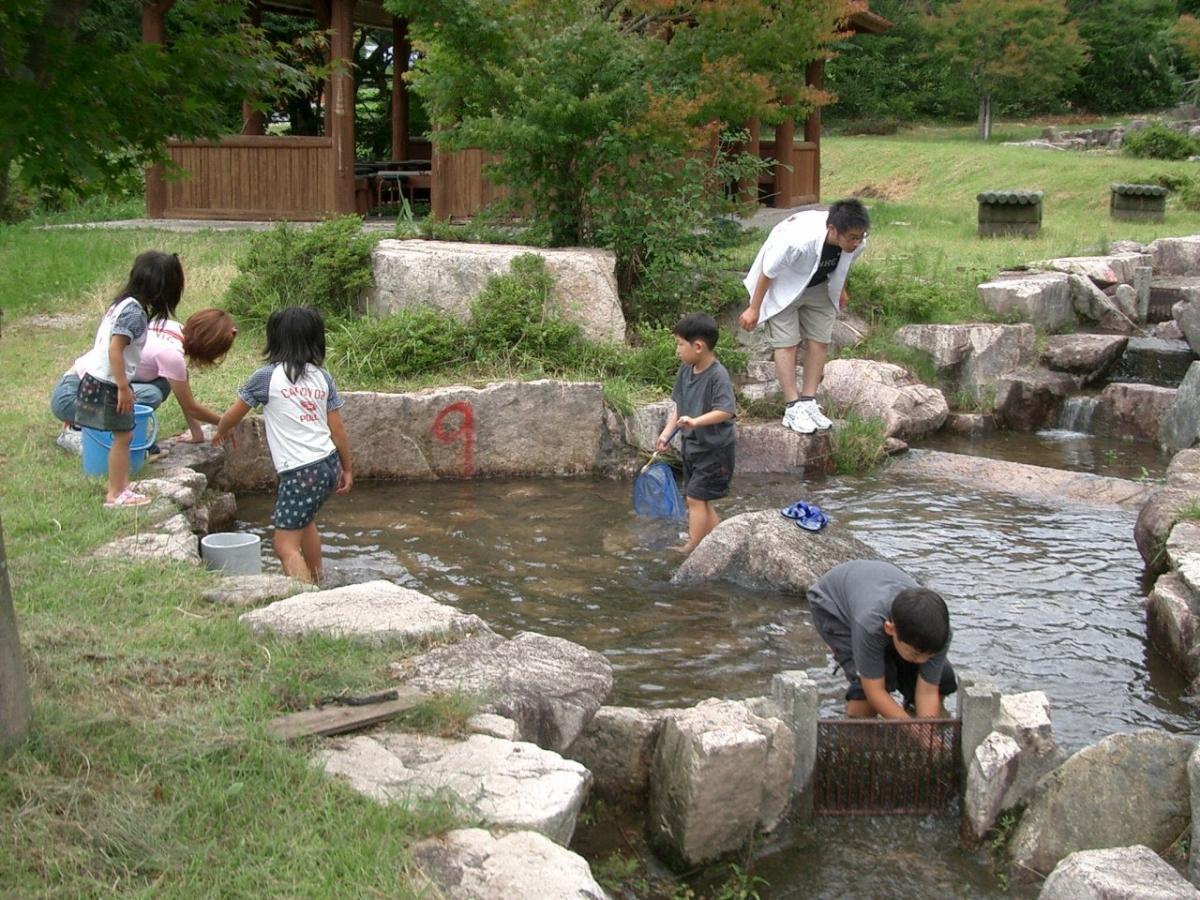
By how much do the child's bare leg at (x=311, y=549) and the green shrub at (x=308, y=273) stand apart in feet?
14.9

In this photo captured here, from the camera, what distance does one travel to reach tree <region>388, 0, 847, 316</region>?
10570mm

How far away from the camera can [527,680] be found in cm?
436

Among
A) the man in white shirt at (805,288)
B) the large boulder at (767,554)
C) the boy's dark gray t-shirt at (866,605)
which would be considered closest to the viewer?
the boy's dark gray t-shirt at (866,605)

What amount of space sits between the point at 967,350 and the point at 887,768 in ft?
23.6

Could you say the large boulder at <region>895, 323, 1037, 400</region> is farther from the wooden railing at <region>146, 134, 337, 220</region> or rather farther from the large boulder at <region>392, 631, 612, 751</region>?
the wooden railing at <region>146, 134, 337, 220</region>

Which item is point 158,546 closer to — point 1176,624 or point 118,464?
point 118,464


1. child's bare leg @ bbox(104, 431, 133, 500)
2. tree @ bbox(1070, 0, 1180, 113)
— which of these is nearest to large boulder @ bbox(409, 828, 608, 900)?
child's bare leg @ bbox(104, 431, 133, 500)

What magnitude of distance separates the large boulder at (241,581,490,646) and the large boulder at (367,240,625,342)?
5.39 meters

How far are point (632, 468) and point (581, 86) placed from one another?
3.54 metres

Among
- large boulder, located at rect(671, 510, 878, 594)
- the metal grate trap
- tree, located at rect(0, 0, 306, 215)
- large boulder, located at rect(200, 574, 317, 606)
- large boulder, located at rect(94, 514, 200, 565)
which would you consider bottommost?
the metal grate trap

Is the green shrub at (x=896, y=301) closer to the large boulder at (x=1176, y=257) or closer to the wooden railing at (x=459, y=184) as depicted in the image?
the large boulder at (x=1176, y=257)

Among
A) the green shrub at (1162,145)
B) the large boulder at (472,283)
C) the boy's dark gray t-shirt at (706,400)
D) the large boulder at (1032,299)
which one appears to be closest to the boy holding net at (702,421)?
the boy's dark gray t-shirt at (706,400)

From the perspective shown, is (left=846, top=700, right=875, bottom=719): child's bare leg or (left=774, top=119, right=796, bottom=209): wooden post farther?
(left=774, top=119, right=796, bottom=209): wooden post

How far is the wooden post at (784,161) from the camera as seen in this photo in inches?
752
